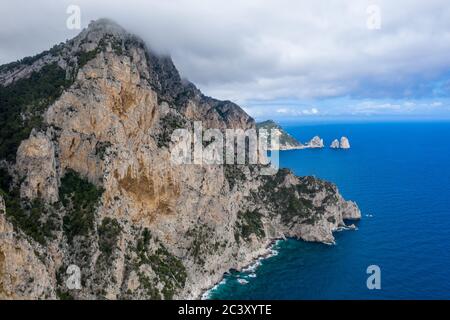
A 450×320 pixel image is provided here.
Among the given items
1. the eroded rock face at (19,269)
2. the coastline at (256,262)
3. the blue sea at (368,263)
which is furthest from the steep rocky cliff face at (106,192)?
the blue sea at (368,263)

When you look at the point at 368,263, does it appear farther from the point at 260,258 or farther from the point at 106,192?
the point at 106,192

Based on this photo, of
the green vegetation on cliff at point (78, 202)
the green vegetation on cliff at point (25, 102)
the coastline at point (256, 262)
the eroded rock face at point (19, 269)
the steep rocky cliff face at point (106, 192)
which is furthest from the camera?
the coastline at point (256, 262)

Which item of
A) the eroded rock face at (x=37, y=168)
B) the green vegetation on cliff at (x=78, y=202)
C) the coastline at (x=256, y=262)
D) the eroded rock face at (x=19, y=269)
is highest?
the eroded rock face at (x=37, y=168)

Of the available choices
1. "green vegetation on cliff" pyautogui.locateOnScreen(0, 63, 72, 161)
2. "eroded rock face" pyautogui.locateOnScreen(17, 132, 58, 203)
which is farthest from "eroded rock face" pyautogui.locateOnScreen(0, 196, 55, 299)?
"green vegetation on cliff" pyautogui.locateOnScreen(0, 63, 72, 161)

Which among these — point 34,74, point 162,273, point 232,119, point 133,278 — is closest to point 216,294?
point 162,273

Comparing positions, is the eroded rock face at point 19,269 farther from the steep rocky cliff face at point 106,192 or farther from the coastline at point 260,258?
the coastline at point 260,258

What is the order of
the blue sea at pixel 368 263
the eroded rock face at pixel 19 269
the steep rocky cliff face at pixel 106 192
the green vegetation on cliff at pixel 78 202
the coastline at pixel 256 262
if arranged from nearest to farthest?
the eroded rock face at pixel 19 269 < the steep rocky cliff face at pixel 106 192 < the green vegetation on cliff at pixel 78 202 < the blue sea at pixel 368 263 < the coastline at pixel 256 262

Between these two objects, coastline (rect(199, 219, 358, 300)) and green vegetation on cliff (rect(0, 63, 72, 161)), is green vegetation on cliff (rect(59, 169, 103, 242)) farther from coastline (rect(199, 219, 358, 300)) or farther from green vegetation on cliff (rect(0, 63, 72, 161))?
coastline (rect(199, 219, 358, 300))

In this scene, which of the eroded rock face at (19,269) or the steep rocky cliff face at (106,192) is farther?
the steep rocky cliff face at (106,192)

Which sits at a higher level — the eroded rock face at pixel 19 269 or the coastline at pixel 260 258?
the eroded rock face at pixel 19 269

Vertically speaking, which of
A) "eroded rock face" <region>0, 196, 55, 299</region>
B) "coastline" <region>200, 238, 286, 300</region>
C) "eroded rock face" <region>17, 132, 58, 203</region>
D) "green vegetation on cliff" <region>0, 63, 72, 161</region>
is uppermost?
"green vegetation on cliff" <region>0, 63, 72, 161</region>
